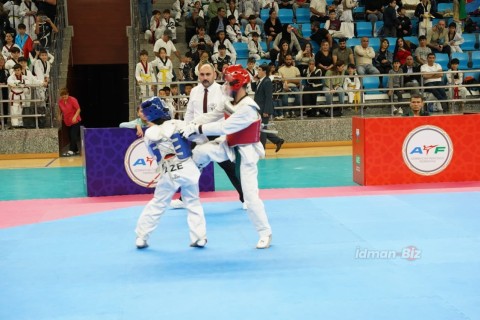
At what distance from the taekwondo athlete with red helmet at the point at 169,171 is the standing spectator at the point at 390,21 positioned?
47.9ft

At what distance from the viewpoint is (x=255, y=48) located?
19.6 metres

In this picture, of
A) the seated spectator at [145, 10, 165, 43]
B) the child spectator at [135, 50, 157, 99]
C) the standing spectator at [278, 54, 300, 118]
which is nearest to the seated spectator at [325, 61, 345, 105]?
the standing spectator at [278, 54, 300, 118]

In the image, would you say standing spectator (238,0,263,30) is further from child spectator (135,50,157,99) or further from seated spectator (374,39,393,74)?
child spectator (135,50,157,99)

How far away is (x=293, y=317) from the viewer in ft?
18.5

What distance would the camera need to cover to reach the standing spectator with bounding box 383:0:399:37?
829 inches

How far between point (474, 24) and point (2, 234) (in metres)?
17.2

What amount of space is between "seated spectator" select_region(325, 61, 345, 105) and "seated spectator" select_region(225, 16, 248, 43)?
2693 millimetres

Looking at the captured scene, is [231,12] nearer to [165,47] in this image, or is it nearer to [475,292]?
[165,47]

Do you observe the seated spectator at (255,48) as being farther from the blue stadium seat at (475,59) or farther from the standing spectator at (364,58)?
the blue stadium seat at (475,59)

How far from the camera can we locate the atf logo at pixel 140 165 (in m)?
11.5

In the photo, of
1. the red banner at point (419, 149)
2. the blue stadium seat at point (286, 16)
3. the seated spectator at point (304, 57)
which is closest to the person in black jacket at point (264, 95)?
the red banner at point (419, 149)

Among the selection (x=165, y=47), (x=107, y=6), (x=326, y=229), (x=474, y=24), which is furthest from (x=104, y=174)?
(x=474, y=24)

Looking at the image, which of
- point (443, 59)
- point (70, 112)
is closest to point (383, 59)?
point (443, 59)

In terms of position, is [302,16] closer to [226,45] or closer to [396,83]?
[226,45]
